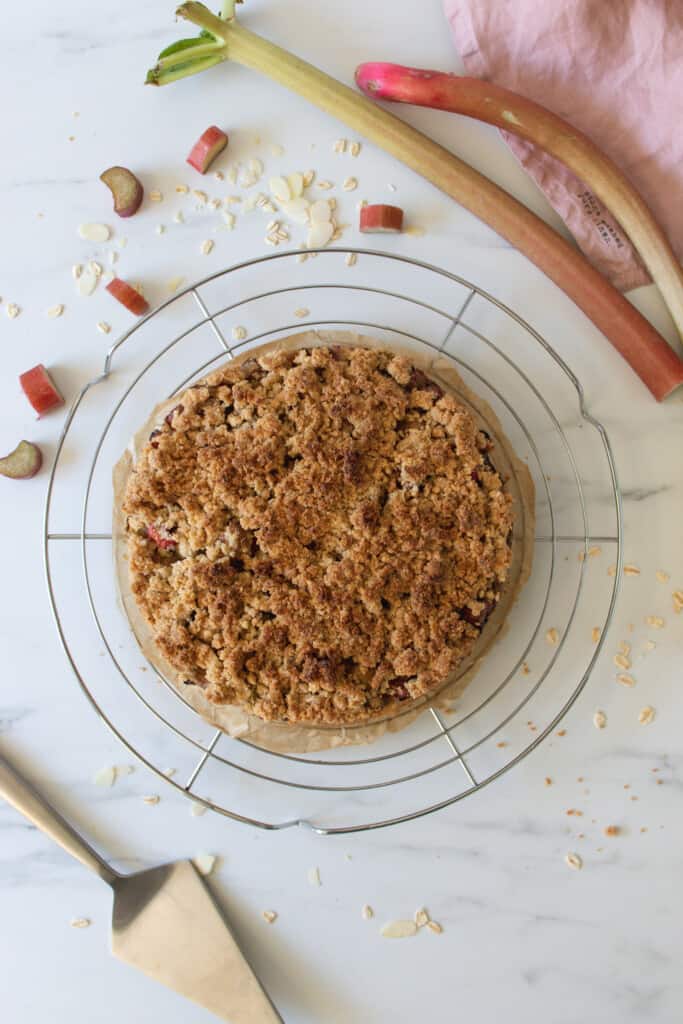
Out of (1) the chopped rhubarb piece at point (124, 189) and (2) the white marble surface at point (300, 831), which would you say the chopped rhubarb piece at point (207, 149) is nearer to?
(2) the white marble surface at point (300, 831)

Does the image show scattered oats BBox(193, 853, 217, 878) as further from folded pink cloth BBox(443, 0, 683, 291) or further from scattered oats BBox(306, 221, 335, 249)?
folded pink cloth BBox(443, 0, 683, 291)

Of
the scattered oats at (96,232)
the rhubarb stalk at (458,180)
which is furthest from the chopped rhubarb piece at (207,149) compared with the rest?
the scattered oats at (96,232)

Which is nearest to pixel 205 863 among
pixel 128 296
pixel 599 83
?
pixel 128 296

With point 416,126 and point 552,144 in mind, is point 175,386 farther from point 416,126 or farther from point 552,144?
point 552,144

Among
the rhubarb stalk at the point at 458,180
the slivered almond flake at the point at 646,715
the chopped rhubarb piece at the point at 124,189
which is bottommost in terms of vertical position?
the slivered almond flake at the point at 646,715

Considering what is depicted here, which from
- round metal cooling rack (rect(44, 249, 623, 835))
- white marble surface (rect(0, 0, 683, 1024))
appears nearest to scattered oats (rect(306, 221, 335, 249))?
round metal cooling rack (rect(44, 249, 623, 835))
